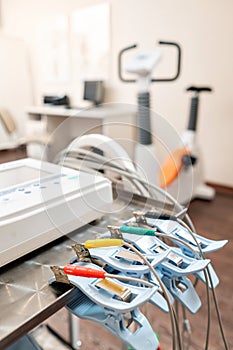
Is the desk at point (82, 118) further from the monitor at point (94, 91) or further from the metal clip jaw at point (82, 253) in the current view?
the metal clip jaw at point (82, 253)

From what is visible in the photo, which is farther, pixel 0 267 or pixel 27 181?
pixel 27 181

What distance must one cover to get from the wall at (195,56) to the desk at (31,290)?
8.20 feet

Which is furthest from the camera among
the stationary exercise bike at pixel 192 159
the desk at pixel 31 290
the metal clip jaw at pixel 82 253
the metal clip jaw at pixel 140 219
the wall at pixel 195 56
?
the wall at pixel 195 56

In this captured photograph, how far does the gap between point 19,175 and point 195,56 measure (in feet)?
8.61

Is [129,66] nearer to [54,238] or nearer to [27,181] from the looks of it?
[27,181]

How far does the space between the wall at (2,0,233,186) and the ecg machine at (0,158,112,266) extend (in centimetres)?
242

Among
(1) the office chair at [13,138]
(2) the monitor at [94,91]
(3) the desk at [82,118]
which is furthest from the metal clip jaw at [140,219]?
(2) the monitor at [94,91]

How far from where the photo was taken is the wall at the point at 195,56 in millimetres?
2707

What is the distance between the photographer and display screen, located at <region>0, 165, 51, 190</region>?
30.1 inches

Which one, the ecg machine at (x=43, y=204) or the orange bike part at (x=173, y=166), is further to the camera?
the orange bike part at (x=173, y=166)

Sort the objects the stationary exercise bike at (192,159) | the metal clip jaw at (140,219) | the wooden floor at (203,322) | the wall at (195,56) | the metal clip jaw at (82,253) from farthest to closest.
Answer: the wall at (195,56), the stationary exercise bike at (192,159), the wooden floor at (203,322), the metal clip jaw at (140,219), the metal clip jaw at (82,253)

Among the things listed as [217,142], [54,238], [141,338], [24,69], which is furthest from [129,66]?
[24,69]

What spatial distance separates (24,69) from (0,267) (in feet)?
16.0

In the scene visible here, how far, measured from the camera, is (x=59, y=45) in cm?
418
